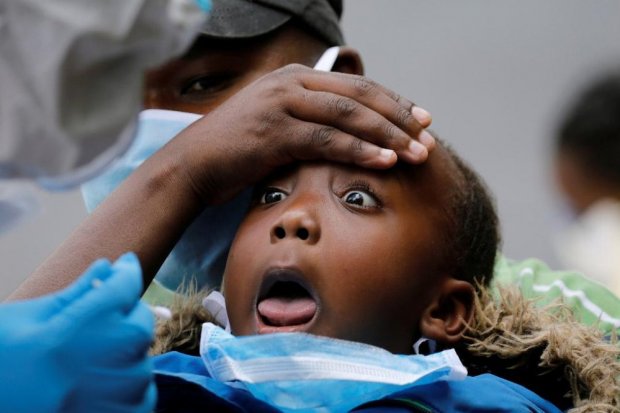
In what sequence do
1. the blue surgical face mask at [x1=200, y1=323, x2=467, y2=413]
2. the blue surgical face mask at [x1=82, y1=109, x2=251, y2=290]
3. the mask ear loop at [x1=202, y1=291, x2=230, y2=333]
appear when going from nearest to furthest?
1. the blue surgical face mask at [x1=200, y1=323, x2=467, y2=413]
2. the mask ear loop at [x1=202, y1=291, x2=230, y2=333]
3. the blue surgical face mask at [x1=82, y1=109, x2=251, y2=290]

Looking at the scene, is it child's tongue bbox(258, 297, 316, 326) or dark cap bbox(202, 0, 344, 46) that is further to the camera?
dark cap bbox(202, 0, 344, 46)

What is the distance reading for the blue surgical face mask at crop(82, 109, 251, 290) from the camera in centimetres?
249

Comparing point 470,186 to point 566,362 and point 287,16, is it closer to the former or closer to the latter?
point 566,362

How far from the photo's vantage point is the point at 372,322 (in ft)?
7.07

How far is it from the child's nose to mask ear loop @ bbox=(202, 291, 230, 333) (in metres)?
0.26

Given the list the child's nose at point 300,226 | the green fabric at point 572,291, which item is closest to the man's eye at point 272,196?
the child's nose at point 300,226

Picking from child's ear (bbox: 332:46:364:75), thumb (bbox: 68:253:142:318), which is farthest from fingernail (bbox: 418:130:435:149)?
thumb (bbox: 68:253:142:318)

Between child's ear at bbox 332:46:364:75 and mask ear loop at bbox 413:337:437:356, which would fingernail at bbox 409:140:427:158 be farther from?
child's ear at bbox 332:46:364:75

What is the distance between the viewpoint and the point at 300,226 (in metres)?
2.14

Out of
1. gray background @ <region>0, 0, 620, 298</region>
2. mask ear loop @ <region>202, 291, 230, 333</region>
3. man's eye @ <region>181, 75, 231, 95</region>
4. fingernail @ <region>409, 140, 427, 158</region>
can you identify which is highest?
fingernail @ <region>409, 140, 427, 158</region>

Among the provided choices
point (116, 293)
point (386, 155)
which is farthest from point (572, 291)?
point (116, 293)

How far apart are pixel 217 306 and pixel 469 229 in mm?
511

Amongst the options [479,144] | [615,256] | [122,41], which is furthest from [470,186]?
[479,144]

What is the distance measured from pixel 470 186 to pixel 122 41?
39.3 inches
